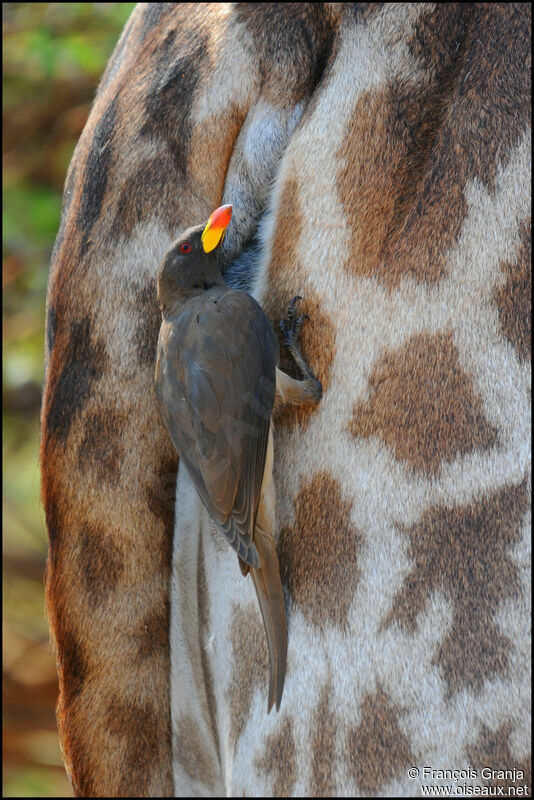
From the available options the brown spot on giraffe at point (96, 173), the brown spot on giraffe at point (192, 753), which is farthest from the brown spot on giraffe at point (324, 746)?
the brown spot on giraffe at point (96, 173)

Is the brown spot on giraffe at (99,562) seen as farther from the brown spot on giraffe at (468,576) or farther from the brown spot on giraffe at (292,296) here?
the brown spot on giraffe at (468,576)

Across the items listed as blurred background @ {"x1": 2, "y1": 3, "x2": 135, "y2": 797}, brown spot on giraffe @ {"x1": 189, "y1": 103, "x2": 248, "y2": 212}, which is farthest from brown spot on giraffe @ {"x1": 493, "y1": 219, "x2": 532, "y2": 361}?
blurred background @ {"x1": 2, "y1": 3, "x2": 135, "y2": 797}

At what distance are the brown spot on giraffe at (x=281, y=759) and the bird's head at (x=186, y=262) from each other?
56 cm

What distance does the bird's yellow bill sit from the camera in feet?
3.96

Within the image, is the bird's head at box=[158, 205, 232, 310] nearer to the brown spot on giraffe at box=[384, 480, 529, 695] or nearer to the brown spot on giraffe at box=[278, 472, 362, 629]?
the brown spot on giraffe at box=[278, 472, 362, 629]

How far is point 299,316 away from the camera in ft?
4.01

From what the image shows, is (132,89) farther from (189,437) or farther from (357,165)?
(189,437)

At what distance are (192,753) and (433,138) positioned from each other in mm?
891

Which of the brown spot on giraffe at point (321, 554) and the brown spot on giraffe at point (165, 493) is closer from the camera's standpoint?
the brown spot on giraffe at point (321, 554)

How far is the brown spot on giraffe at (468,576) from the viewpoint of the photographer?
1.09m

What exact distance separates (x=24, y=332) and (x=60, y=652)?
6.67 ft

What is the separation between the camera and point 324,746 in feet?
3.77

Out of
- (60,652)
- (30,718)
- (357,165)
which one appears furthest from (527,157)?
(30,718)

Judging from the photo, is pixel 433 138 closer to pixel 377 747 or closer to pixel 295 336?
pixel 295 336
